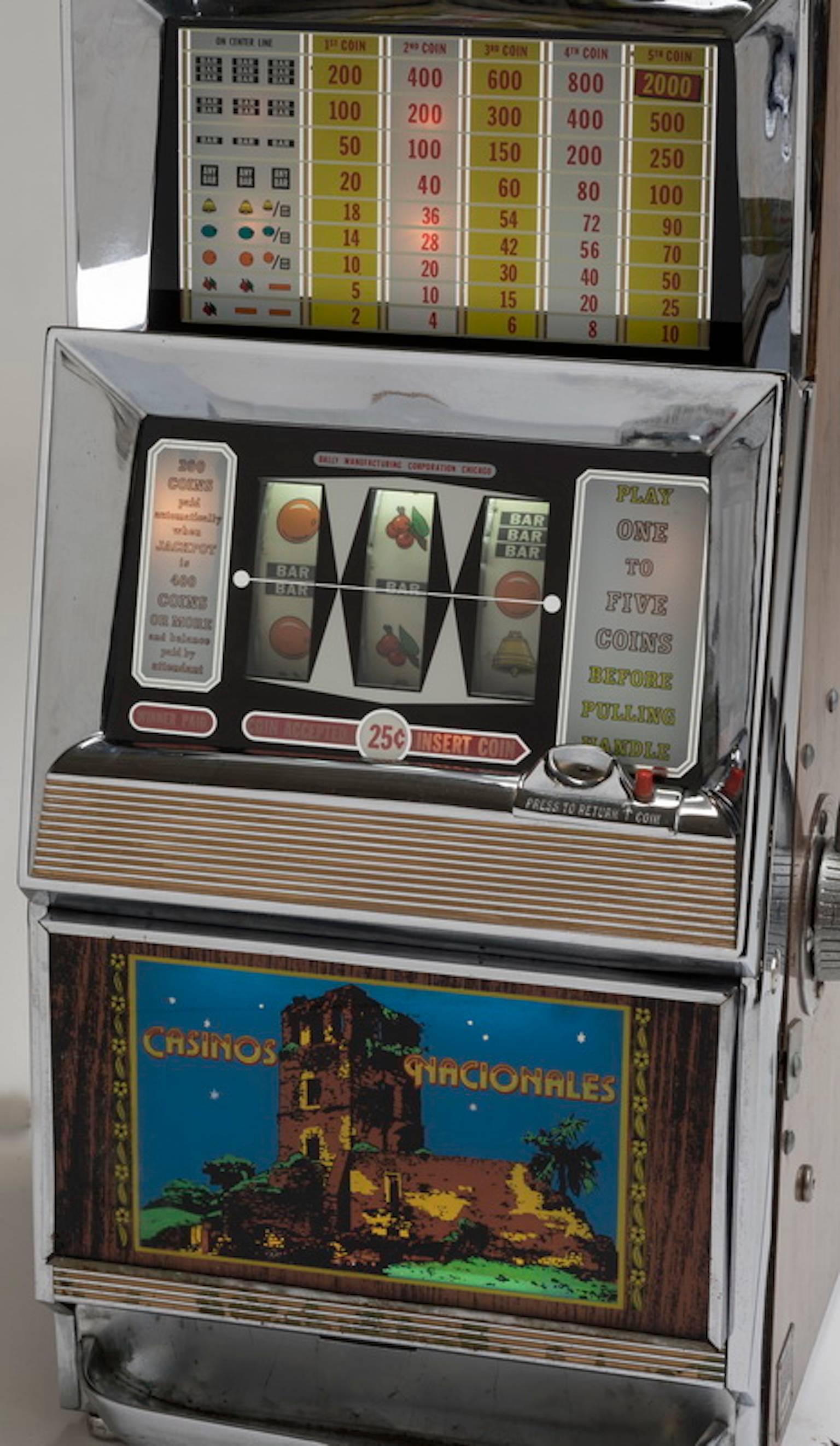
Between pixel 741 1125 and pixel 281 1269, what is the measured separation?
632mm

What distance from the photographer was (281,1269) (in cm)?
258

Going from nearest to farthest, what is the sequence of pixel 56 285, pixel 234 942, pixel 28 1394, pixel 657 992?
pixel 657 992 → pixel 234 942 → pixel 28 1394 → pixel 56 285

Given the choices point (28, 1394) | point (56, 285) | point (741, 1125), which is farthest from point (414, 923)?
point (56, 285)

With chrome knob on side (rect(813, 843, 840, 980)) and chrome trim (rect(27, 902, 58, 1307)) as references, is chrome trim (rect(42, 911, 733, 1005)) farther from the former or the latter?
chrome knob on side (rect(813, 843, 840, 980))

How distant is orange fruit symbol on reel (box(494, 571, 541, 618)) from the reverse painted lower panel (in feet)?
1.46

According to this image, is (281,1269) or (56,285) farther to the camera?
(56,285)

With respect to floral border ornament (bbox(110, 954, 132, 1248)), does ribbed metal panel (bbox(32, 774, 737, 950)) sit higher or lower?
higher

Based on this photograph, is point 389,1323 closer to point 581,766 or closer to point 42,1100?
point 42,1100

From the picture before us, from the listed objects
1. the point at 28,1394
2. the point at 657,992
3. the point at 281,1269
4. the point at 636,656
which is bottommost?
the point at 28,1394

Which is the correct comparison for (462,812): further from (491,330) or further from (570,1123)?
(491,330)

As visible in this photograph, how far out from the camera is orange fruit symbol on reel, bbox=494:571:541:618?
2.45 metres

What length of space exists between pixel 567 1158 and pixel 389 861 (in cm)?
42

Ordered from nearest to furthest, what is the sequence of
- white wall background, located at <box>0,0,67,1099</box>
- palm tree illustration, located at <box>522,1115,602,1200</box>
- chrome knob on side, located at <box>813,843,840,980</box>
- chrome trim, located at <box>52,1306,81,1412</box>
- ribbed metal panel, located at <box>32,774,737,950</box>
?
ribbed metal panel, located at <box>32,774,737,950</box>
palm tree illustration, located at <box>522,1115,602,1200</box>
chrome knob on side, located at <box>813,843,840,980</box>
chrome trim, located at <box>52,1306,81,1412</box>
white wall background, located at <box>0,0,67,1099</box>

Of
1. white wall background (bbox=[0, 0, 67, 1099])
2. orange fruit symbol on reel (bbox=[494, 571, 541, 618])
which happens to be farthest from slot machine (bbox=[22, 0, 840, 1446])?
white wall background (bbox=[0, 0, 67, 1099])
